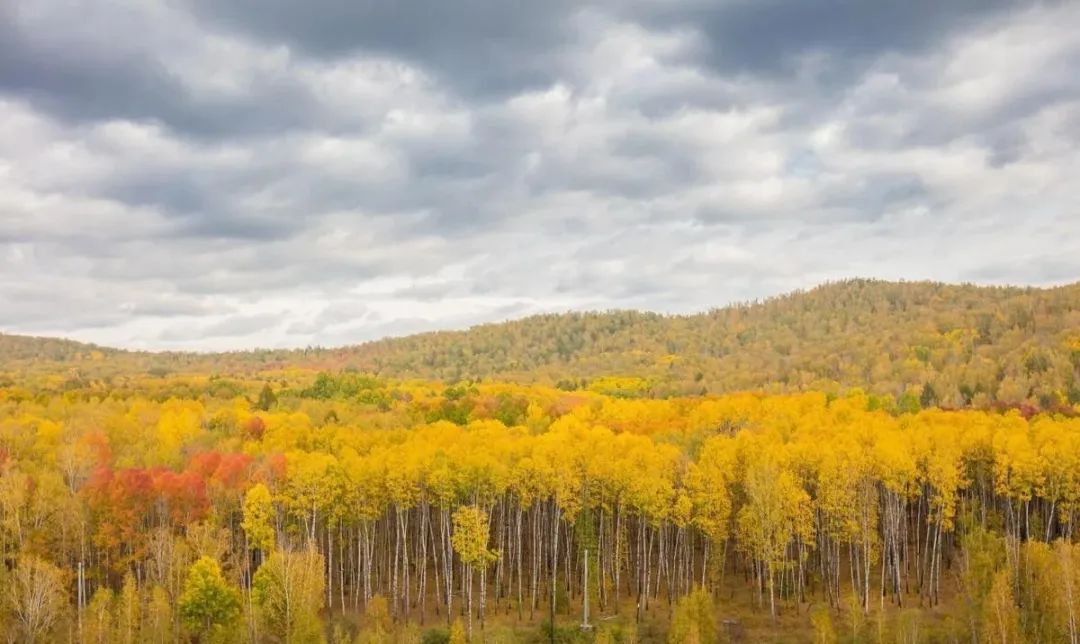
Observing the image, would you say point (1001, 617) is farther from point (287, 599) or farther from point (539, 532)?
point (287, 599)

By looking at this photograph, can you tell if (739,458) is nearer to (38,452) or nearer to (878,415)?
(878,415)

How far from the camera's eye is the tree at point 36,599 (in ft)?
196

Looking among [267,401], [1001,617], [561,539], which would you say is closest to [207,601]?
[561,539]

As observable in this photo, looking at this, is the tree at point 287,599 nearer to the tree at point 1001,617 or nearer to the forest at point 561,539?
the forest at point 561,539

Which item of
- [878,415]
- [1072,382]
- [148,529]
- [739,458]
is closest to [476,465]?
[739,458]

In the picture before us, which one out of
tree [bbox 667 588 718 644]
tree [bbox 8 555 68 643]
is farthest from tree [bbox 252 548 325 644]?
tree [bbox 667 588 718 644]

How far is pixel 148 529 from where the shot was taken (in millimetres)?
78625

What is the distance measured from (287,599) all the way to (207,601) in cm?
738

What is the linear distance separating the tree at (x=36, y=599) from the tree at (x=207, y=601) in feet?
30.0

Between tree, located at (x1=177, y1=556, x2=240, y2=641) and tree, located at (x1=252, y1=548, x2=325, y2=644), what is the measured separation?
2130mm

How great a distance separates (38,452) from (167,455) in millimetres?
14676

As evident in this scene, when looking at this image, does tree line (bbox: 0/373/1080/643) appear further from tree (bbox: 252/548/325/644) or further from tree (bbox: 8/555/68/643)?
tree (bbox: 8/555/68/643)

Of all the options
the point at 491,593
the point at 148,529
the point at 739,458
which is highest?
the point at 739,458

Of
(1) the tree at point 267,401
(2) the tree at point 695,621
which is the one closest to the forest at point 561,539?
(2) the tree at point 695,621
